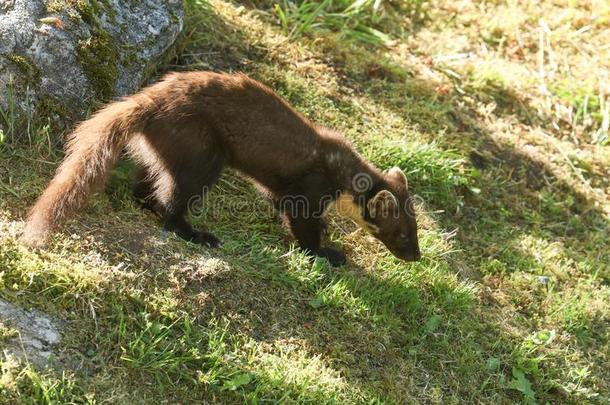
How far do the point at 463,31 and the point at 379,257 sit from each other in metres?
3.70

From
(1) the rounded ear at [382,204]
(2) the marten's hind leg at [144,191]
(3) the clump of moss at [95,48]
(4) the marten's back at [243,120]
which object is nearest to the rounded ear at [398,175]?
(1) the rounded ear at [382,204]

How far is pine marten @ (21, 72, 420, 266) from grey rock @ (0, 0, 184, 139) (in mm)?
Result: 341

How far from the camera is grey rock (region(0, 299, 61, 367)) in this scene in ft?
12.0

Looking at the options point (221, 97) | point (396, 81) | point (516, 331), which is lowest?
point (516, 331)

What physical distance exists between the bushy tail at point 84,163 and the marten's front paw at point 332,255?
55.6 inches

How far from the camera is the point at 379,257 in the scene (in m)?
5.58

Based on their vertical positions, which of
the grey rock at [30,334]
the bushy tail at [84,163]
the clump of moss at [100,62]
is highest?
the clump of moss at [100,62]

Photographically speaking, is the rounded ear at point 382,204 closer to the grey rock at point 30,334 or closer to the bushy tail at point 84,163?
the bushy tail at point 84,163

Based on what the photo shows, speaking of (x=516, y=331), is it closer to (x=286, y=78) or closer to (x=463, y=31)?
(x=286, y=78)

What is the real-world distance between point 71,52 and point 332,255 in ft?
6.99

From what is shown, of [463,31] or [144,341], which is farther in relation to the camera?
[463,31]

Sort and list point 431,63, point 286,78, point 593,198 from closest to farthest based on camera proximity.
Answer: point 286,78 < point 593,198 < point 431,63

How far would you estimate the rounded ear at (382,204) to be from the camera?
5.47m

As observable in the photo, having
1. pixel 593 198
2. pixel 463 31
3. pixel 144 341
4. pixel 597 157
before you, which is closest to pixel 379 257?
pixel 144 341
